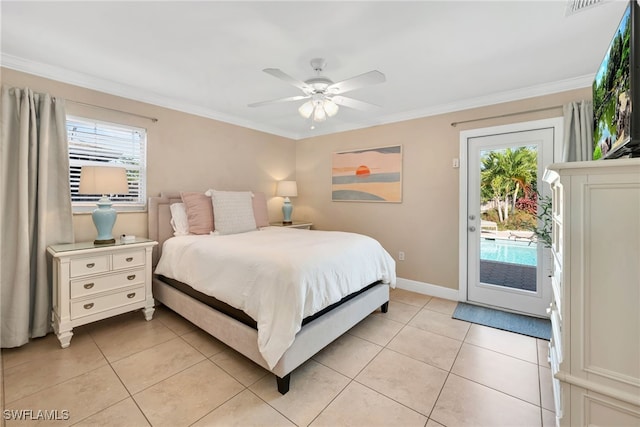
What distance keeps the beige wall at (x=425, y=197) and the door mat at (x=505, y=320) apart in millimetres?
399

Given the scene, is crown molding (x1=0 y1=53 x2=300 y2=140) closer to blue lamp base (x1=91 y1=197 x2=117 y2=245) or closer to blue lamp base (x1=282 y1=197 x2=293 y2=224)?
blue lamp base (x1=91 y1=197 x2=117 y2=245)

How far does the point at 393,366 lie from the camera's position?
1.99 meters

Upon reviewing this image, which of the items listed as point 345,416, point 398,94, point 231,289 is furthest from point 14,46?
point 345,416

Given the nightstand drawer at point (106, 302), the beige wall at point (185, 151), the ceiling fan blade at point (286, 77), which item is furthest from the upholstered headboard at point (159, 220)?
the ceiling fan blade at point (286, 77)

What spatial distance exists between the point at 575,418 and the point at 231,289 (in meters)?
1.95

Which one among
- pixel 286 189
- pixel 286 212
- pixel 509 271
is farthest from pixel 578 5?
pixel 286 212

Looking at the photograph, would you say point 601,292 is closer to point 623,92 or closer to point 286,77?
point 623,92

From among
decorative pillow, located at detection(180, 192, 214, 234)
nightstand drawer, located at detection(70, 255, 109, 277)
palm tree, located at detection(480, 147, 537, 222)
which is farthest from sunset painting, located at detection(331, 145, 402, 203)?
nightstand drawer, located at detection(70, 255, 109, 277)

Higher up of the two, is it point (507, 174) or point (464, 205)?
point (507, 174)

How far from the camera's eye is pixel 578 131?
2449mm

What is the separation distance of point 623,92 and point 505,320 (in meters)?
2.34

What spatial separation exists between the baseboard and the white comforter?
0.94 m

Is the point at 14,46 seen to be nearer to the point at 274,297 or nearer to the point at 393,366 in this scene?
the point at 274,297

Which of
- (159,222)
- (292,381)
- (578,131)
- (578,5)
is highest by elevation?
(578,5)
